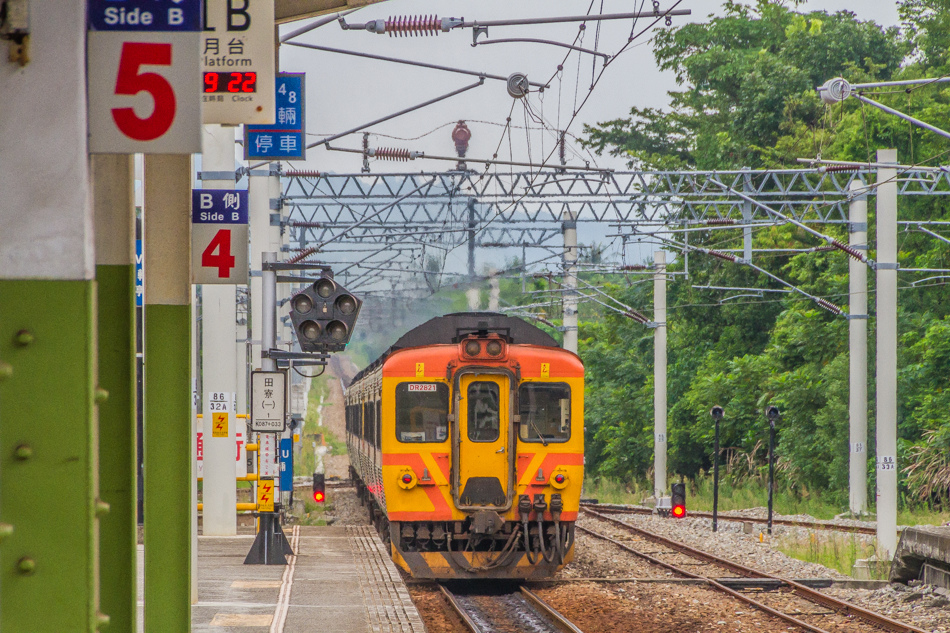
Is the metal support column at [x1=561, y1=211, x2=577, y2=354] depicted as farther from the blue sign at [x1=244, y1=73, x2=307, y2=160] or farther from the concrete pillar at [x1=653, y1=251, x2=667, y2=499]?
the blue sign at [x1=244, y1=73, x2=307, y2=160]

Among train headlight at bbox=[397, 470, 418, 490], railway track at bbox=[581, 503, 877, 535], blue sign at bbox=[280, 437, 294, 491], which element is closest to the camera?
train headlight at bbox=[397, 470, 418, 490]

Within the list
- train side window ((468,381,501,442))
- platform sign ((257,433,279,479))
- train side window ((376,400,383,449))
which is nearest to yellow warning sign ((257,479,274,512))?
platform sign ((257,433,279,479))

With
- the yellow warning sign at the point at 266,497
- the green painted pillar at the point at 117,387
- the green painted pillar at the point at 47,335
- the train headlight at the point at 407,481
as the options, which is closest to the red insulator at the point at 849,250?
the train headlight at the point at 407,481

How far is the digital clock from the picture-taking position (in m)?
7.51

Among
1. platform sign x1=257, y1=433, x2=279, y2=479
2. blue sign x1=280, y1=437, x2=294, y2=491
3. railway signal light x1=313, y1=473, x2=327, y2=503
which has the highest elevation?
platform sign x1=257, y1=433, x2=279, y2=479

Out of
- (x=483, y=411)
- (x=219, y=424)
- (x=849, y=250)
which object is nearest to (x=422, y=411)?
(x=483, y=411)

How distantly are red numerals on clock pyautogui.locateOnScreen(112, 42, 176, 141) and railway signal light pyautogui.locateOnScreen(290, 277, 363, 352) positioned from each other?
8359 mm

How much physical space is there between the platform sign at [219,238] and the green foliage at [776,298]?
57.8 feet

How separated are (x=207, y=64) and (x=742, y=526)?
16405mm

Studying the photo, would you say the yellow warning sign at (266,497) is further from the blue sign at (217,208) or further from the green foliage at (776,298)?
the green foliage at (776,298)

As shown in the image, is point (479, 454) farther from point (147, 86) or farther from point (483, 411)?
point (147, 86)

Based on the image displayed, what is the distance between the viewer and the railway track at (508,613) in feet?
38.0

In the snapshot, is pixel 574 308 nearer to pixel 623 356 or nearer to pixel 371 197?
pixel 371 197

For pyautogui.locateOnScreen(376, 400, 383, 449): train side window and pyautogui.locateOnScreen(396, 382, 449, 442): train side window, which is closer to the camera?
pyautogui.locateOnScreen(396, 382, 449, 442): train side window
